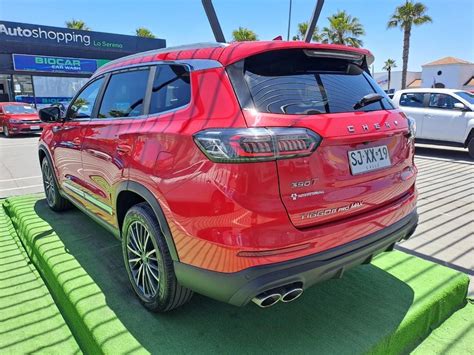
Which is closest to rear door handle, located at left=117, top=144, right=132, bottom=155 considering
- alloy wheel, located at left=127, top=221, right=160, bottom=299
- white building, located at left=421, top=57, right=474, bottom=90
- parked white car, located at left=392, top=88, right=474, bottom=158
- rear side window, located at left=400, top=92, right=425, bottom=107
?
alloy wheel, located at left=127, top=221, right=160, bottom=299

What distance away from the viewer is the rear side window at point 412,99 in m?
10.0

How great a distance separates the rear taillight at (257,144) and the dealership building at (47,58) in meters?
23.2

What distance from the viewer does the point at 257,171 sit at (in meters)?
1.78

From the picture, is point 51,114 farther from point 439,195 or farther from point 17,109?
point 17,109

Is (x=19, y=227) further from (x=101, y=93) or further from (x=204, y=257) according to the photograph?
(x=204, y=257)

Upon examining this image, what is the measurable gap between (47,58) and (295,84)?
2354 centimetres

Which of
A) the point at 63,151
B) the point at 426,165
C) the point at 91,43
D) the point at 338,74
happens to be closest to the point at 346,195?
the point at 338,74

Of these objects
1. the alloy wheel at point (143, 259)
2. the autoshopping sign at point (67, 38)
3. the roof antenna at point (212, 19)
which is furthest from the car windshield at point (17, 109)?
Result: the alloy wheel at point (143, 259)

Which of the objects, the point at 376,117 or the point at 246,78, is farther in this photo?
the point at 376,117

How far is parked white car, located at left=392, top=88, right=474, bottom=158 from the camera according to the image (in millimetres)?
9078

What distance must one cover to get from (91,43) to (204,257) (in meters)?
24.5

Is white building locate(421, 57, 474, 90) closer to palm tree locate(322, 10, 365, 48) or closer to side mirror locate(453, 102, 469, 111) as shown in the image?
palm tree locate(322, 10, 365, 48)

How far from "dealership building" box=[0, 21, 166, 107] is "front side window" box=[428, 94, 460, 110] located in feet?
66.3

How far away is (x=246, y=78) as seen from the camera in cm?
200
